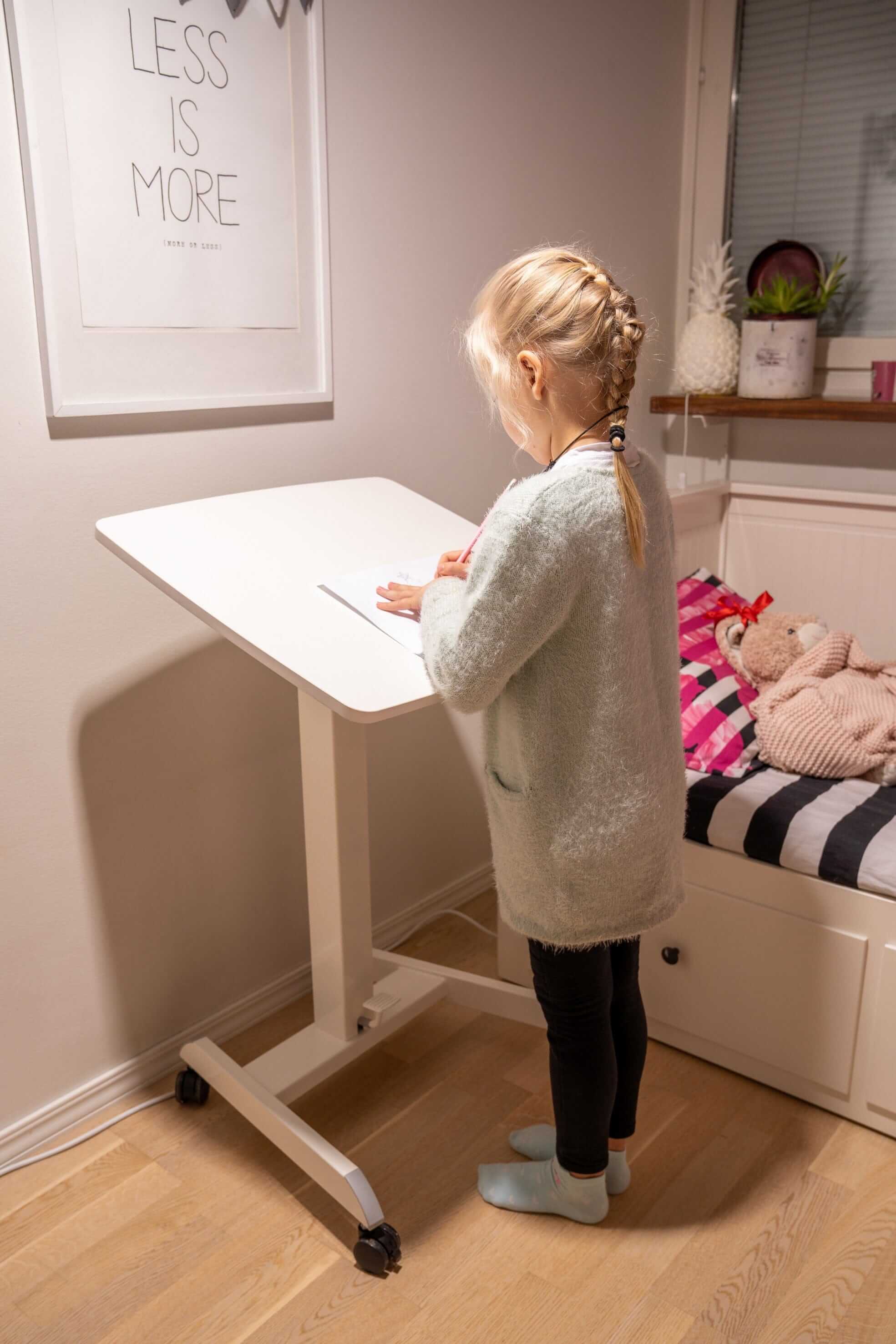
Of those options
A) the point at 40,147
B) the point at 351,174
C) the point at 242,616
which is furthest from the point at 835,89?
the point at 242,616

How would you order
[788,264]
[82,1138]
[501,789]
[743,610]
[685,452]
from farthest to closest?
1. [685,452]
2. [788,264]
3. [743,610]
4. [82,1138]
5. [501,789]

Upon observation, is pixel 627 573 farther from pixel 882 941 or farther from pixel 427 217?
pixel 427 217

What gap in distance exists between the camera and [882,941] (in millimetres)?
1662

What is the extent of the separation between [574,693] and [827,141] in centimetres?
206

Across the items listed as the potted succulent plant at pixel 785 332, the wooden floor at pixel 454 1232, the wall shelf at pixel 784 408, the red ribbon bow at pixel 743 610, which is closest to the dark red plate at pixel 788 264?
the potted succulent plant at pixel 785 332

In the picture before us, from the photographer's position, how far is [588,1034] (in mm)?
1402

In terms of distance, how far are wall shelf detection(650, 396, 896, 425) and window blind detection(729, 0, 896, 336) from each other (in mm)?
270

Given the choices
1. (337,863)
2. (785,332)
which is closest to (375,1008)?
(337,863)

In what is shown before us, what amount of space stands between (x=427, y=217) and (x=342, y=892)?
1300 millimetres

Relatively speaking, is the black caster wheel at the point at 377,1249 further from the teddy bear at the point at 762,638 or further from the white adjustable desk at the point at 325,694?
the teddy bear at the point at 762,638

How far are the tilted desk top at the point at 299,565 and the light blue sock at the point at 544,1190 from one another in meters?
0.75

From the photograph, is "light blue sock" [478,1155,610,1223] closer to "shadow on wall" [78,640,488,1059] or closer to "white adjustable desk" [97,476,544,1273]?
"white adjustable desk" [97,476,544,1273]

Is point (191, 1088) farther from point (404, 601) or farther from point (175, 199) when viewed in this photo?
point (175, 199)

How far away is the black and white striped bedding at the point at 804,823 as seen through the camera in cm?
168
